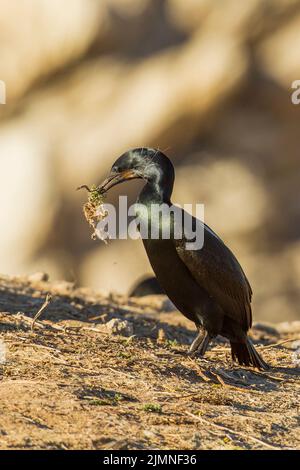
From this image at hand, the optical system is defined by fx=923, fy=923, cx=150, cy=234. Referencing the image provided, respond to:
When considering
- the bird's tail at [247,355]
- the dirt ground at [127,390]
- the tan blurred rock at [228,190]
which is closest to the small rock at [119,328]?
the dirt ground at [127,390]

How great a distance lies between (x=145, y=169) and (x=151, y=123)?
9.70 meters

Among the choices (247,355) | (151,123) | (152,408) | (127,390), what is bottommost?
(152,408)

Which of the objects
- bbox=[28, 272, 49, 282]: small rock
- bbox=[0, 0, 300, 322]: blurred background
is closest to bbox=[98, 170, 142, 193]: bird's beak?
bbox=[28, 272, 49, 282]: small rock

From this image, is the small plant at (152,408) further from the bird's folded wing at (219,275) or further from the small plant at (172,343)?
the small plant at (172,343)

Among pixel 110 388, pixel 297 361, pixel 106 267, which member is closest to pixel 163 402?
pixel 110 388

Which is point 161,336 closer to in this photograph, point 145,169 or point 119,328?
point 119,328

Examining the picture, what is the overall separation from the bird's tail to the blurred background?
942cm

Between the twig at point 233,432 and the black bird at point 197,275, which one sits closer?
the twig at point 233,432

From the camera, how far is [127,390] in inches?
211

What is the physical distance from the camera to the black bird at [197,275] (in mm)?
6316

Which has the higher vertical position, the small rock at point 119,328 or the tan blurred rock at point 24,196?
the tan blurred rock at point 24,196

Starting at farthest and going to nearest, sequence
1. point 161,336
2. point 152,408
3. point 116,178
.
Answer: point 161,336, point 116,178, point 152,408

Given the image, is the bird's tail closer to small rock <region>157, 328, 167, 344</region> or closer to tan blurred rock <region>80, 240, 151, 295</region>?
small rock <region>157, 328, 167, 344</region>

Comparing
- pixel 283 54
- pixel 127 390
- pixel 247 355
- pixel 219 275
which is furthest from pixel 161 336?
pixel 283 54
